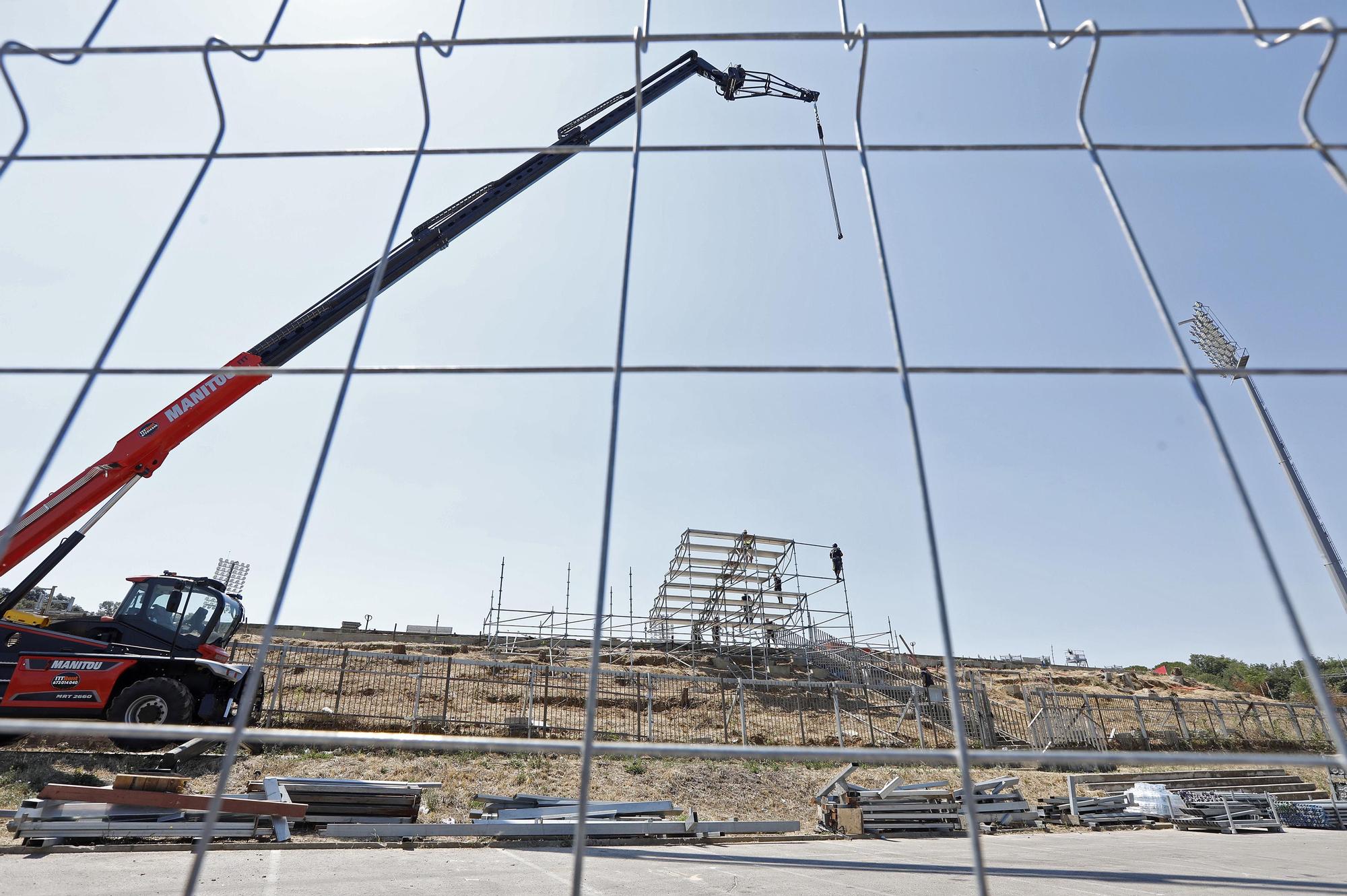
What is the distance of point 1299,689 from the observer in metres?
42.9

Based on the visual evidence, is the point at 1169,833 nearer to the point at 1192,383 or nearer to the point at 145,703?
the point at 1192,383

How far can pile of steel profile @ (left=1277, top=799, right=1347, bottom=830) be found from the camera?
13.0 meters

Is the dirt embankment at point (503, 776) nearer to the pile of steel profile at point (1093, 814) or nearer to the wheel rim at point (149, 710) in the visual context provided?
the wheel rim at point (149, 710)

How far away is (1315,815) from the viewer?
42.9ft

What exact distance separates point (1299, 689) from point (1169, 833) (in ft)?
152

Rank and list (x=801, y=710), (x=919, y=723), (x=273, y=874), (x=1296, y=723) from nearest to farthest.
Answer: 1. (x=273, y=874)
2. (x=919, y=723)
3. (x=801, y=710)
4. (x=1296, y=723)

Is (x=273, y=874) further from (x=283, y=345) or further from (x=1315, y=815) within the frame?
(x=1315, y=815)

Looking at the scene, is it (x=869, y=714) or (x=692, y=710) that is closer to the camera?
(x=869, y=714)

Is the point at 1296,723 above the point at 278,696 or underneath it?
above

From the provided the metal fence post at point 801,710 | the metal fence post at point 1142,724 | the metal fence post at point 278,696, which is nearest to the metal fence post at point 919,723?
the metal fence post at point 801,710

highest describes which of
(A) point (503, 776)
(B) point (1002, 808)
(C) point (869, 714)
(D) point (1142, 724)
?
(C) point (869, 714)

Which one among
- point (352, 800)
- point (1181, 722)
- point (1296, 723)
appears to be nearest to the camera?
point (352, 800)

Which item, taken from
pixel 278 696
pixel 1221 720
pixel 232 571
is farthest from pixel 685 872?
pixel 232 571

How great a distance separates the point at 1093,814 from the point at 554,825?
10.4 m
